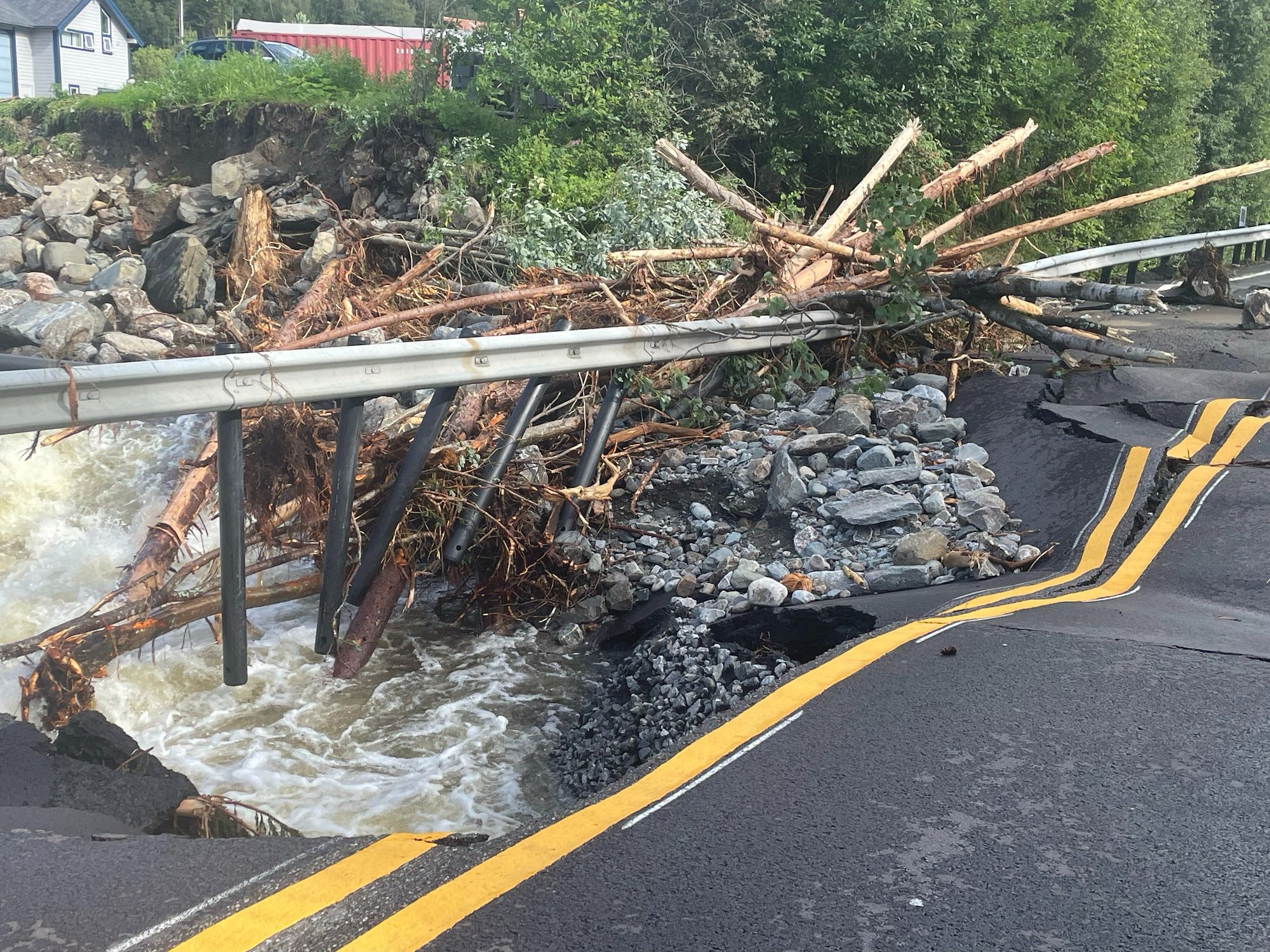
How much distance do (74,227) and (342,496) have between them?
Answer: 49.3 feet

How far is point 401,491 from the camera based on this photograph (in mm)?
5680

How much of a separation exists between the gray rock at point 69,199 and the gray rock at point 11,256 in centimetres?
Result: 99

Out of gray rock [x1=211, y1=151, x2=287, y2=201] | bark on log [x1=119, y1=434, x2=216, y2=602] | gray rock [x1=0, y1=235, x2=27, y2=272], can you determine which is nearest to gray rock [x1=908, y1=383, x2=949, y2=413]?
bark on log [x1=119, y1=434, x2=216, y2=602]

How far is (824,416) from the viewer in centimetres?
780

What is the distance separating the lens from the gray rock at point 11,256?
55.1 feet

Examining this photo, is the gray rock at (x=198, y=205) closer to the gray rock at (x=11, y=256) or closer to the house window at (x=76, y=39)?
the gray rock at (x=11, y=256)

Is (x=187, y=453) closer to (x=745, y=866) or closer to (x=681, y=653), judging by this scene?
(x=681, y=653)

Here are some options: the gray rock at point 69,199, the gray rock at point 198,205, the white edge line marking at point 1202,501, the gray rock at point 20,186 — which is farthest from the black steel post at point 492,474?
the gray rock at point 20,186

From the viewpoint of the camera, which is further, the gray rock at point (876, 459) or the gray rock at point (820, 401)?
the gray rock at point (820, 401)

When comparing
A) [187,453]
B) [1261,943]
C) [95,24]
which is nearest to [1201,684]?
[1261,943]

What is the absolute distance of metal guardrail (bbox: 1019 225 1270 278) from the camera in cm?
1172

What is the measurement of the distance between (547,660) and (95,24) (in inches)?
2103

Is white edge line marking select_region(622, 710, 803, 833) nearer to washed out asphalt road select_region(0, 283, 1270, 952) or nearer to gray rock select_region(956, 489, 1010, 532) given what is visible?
washed out asphalt road select_region(0, 283, 1270, 952)

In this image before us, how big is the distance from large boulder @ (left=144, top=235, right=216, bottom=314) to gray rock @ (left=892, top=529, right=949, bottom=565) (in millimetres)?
10932
